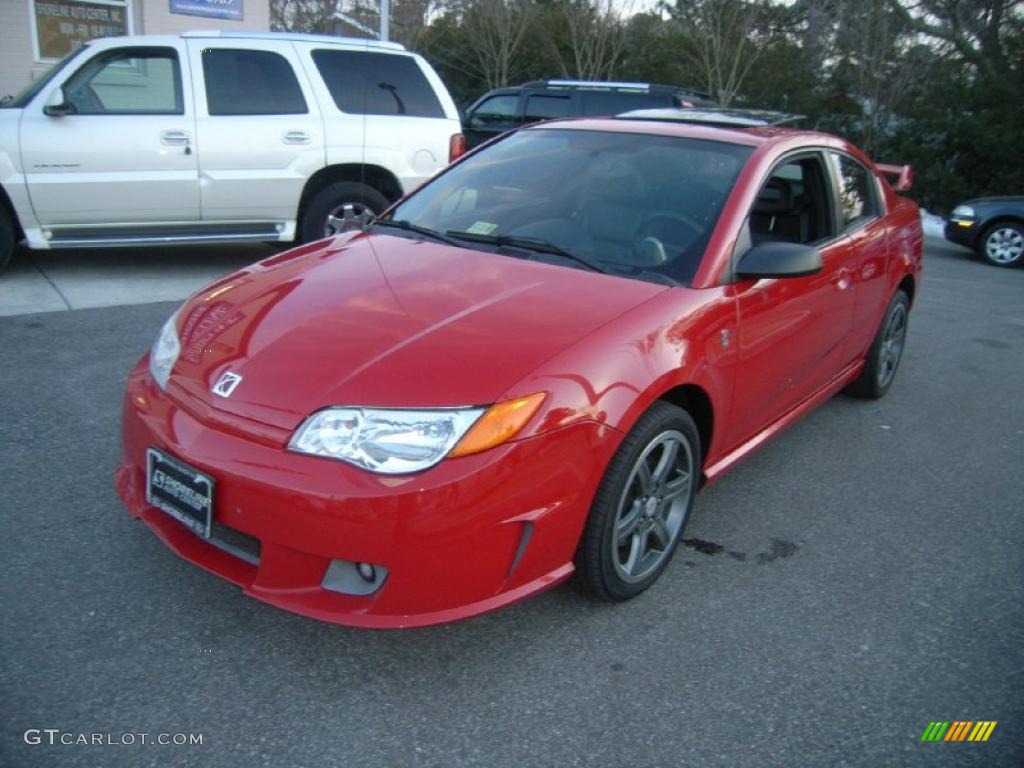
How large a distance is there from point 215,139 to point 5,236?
1.69m

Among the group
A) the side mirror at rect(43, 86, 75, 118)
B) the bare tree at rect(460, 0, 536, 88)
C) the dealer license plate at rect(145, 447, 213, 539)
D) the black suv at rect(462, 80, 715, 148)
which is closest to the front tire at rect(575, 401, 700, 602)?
the dealer license plate at rect(145, 447, 213, 539)

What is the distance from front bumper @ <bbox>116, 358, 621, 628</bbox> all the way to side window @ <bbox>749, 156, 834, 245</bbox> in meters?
1.98

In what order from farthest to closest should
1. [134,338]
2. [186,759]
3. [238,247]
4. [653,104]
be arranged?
[653,104] < [238,247] < [134,338] < [186,759]

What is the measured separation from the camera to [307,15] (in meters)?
23.3

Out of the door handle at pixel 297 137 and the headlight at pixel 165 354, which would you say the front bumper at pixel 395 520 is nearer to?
the headlight at pixel 165 354

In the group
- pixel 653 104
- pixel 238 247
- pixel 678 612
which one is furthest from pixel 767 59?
pixel 678 612

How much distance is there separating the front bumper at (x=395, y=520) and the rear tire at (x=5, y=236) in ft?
16.1

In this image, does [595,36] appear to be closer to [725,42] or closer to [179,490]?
[725,42]

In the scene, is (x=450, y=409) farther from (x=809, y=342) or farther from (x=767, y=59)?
(x=767, y=59)

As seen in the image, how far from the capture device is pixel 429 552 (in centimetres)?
234

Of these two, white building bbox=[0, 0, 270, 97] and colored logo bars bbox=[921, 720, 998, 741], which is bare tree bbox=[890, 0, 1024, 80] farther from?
colored logo bars bbox=[921, 720, 998, 741]

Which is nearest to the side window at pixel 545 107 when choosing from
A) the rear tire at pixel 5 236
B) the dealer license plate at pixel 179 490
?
the rear tire at pixel 5 236

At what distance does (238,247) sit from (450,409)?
22.6ft

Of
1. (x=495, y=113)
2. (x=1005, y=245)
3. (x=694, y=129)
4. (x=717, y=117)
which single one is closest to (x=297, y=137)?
(x=717, y=117)
